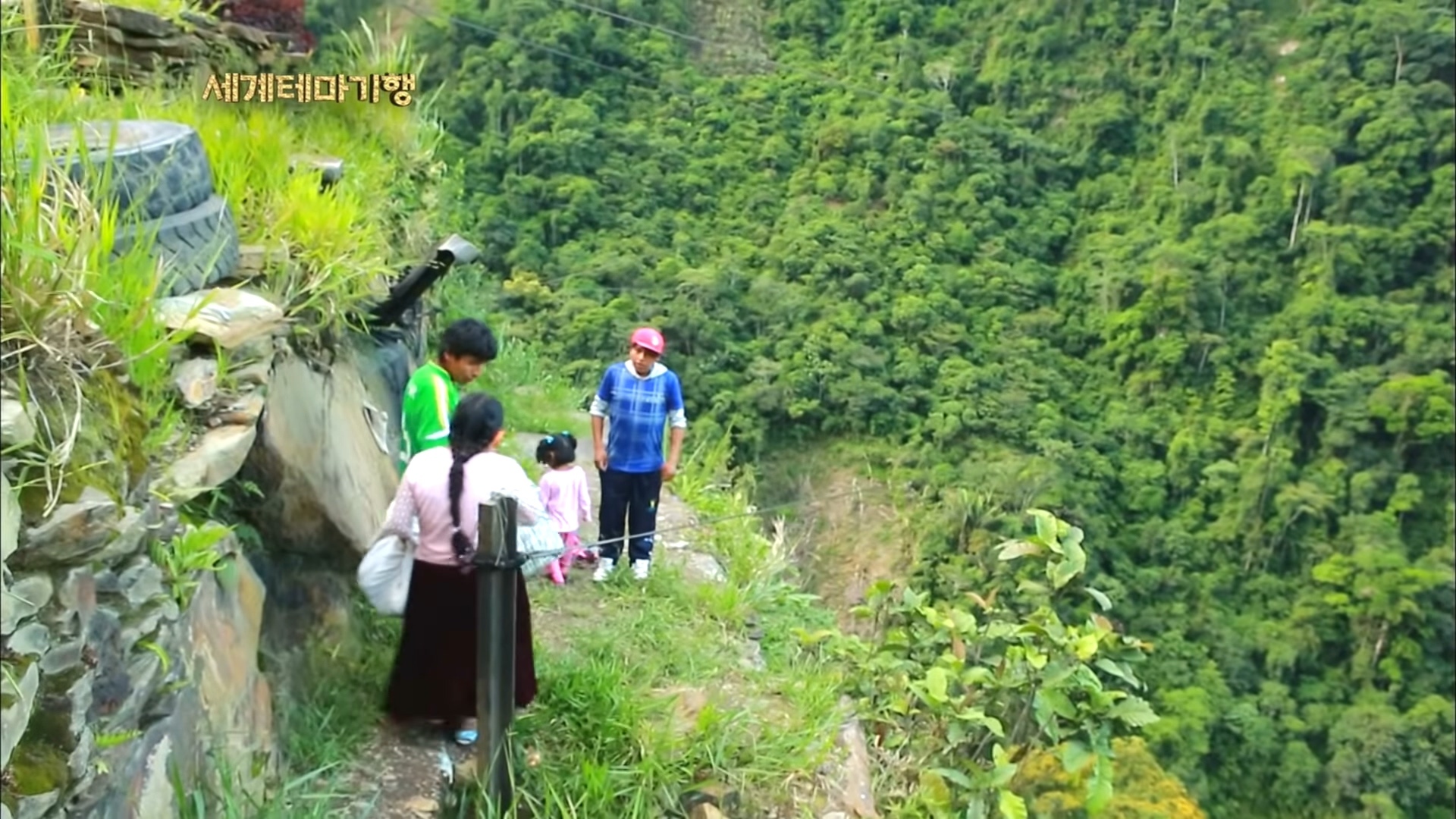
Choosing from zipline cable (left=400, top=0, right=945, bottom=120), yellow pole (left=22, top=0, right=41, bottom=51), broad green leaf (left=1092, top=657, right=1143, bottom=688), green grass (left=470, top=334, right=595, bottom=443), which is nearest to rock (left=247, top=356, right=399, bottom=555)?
yellow pole (left=22, top=0, right=41, bottom=51)

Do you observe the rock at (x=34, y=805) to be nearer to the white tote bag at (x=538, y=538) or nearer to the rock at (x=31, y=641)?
the rock at (x=31, y=641)

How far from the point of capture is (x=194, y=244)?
2.50m

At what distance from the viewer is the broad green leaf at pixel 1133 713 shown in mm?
3066

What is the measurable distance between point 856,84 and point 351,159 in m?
23.3

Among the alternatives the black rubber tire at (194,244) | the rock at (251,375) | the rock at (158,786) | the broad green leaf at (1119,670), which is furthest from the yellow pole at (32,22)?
the broad green leaf at (1119,670)

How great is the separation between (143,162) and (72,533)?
1186mm

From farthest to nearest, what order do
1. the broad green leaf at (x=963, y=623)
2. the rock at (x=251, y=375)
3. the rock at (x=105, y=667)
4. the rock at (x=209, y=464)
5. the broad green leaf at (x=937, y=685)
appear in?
the broad green leaf at (x=963, y=623) < the broad green leaf at (x=937, y=685) < the rock at (x=251, y=375) < the rock at (x=209, y=464) < the rock at (x=105, y=667)

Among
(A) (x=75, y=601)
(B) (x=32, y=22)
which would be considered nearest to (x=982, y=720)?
(A) (x=75, y=601)

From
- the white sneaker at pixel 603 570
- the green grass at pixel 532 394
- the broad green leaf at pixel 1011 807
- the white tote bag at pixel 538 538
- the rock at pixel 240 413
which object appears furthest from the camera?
the green grass at pixel 532 394

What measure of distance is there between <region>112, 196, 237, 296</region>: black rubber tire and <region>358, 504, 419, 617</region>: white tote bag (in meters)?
0.71

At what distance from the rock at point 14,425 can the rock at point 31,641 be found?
0.80ft

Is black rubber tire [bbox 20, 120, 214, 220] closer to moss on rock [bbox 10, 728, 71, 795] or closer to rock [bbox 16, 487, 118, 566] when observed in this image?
rock [bbox 16, 487, 118, 566]

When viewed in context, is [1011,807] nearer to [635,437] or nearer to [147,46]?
[635,437]

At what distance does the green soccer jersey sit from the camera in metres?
2.96
